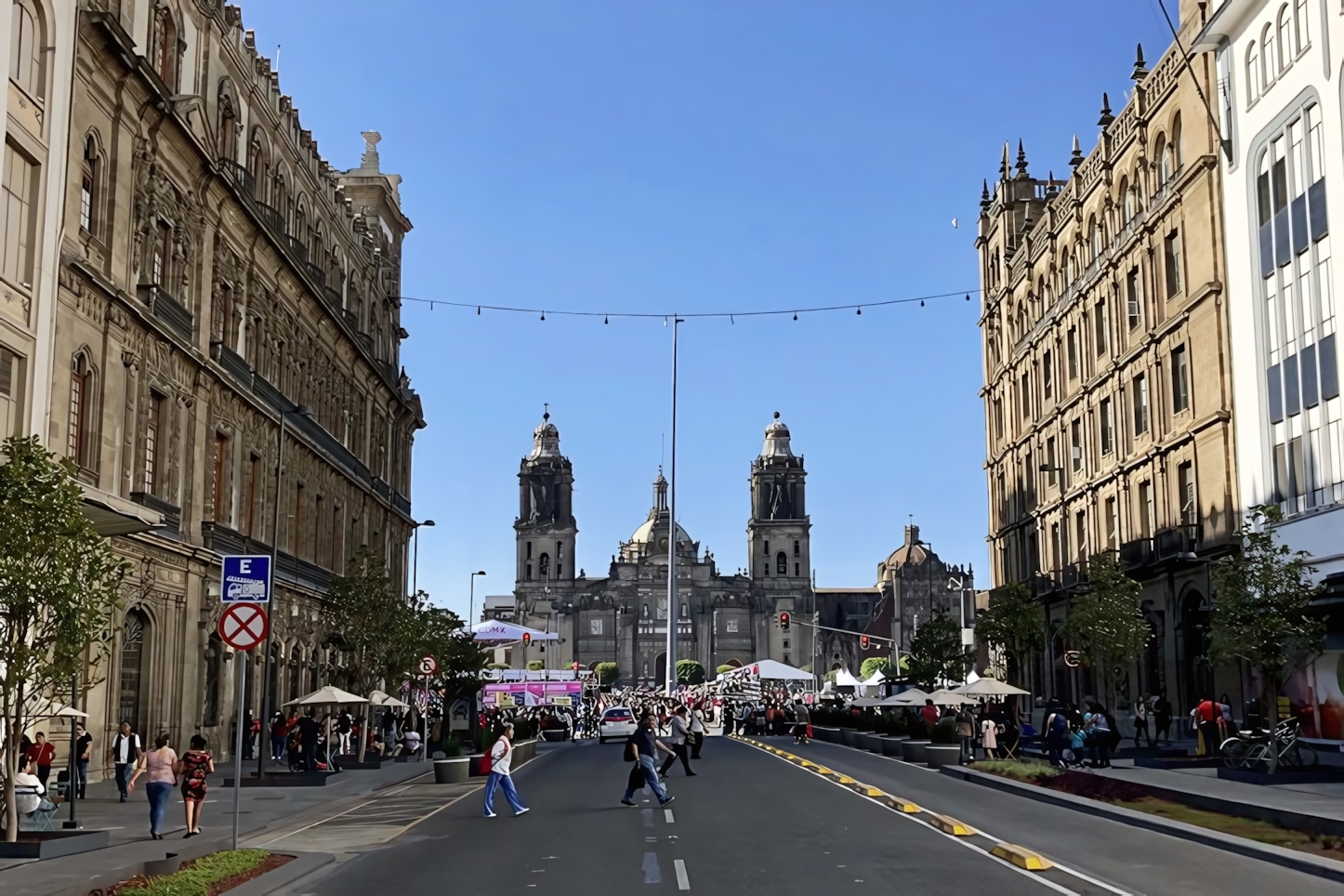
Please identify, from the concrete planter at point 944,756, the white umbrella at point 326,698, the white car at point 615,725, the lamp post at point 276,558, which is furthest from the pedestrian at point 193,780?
the white car at point 615,725

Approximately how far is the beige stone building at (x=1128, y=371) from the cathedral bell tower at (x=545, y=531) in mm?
123055

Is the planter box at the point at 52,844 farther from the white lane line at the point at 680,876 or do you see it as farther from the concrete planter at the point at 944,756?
the concrete planter at the point at 944,756

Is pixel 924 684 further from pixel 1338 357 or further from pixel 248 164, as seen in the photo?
pixel 248 164

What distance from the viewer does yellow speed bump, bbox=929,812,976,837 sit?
18.9 m

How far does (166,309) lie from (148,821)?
15.4 meters

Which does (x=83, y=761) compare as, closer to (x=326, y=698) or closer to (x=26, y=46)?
(x=326, y=698)

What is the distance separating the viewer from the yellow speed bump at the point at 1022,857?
50.2ft

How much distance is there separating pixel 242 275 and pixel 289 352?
6071 millimetres

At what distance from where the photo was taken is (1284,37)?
124 feet

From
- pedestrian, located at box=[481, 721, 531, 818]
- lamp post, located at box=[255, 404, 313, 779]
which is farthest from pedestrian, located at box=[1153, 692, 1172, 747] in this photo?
lamp post, located at box=[255, 404, 313, 779]

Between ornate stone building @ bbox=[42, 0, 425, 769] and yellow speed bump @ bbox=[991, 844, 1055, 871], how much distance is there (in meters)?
13.0

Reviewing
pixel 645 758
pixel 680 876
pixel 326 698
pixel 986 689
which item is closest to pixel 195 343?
pixel 326 698

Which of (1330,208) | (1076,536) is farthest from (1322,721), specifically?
(1076,536)

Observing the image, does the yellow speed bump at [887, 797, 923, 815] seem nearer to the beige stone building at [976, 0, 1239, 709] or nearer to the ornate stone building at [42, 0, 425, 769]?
the ornate stone building at [42, 0, 425, 769]
